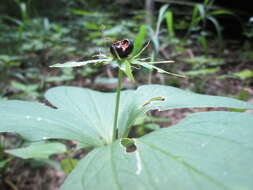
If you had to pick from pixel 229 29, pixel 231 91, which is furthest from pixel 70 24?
pixel 231 91

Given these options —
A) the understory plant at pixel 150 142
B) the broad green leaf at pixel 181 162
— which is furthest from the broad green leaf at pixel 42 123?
the broad green leaf at pixel 181 162

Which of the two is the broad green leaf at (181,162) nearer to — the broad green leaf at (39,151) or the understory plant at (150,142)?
the understory plant at (150,142)

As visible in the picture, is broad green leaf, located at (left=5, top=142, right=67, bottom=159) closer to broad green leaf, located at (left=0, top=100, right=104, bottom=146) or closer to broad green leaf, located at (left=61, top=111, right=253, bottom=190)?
broad green leaf, located at (left=0, top=100, right=104, bottom=146)

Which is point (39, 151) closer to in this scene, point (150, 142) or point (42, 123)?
point (42, 123)

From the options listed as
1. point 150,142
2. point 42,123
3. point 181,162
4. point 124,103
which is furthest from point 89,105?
point 181,162

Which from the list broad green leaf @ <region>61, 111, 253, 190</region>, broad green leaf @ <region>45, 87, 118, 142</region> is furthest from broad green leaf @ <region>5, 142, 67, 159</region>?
broad green leaf @ <region>61, 111, 253, 190</region>

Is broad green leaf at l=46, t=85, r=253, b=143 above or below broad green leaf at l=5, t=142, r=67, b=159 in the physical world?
above
